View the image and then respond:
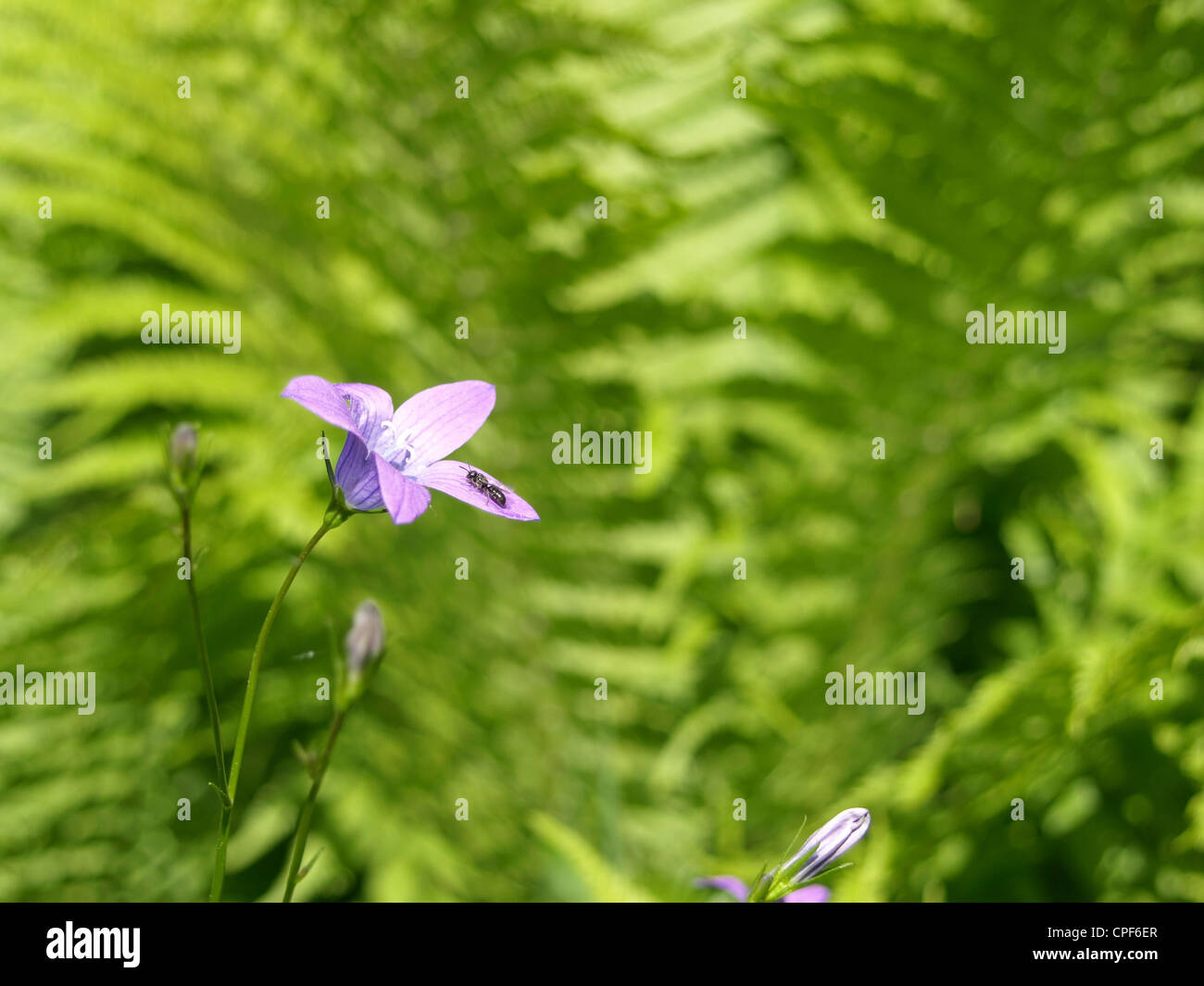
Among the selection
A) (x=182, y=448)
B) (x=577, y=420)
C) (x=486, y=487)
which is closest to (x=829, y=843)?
(x=486, y=487)

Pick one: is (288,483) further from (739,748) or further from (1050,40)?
(1050,40)

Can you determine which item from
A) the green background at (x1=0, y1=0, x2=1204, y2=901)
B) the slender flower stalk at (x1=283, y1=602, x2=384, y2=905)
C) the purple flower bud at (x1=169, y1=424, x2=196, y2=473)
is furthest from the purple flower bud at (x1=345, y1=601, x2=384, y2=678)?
the green background at (x1=0, y1=0, x2=1204, y2=901)

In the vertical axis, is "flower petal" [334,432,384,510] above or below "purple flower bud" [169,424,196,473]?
below

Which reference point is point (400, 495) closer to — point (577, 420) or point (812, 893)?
point (812, 893)

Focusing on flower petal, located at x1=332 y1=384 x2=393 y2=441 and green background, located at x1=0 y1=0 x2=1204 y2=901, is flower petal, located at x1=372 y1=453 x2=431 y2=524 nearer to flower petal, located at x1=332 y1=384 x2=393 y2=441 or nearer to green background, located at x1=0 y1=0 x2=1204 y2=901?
flower petal, located at x1=332 y1=384 x2=393 y2=441

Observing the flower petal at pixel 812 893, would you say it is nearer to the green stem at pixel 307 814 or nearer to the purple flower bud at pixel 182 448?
the green stem at pixel 307 814

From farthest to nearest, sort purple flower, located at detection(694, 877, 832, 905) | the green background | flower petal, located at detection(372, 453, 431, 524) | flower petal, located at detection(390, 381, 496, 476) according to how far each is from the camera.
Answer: the green background, purple flower, located at detection(694, 877, 832, 905), flower petal, located at detection(390, 381, 496, 476), flower petal, located at detection(372, 453, 431, 524)
